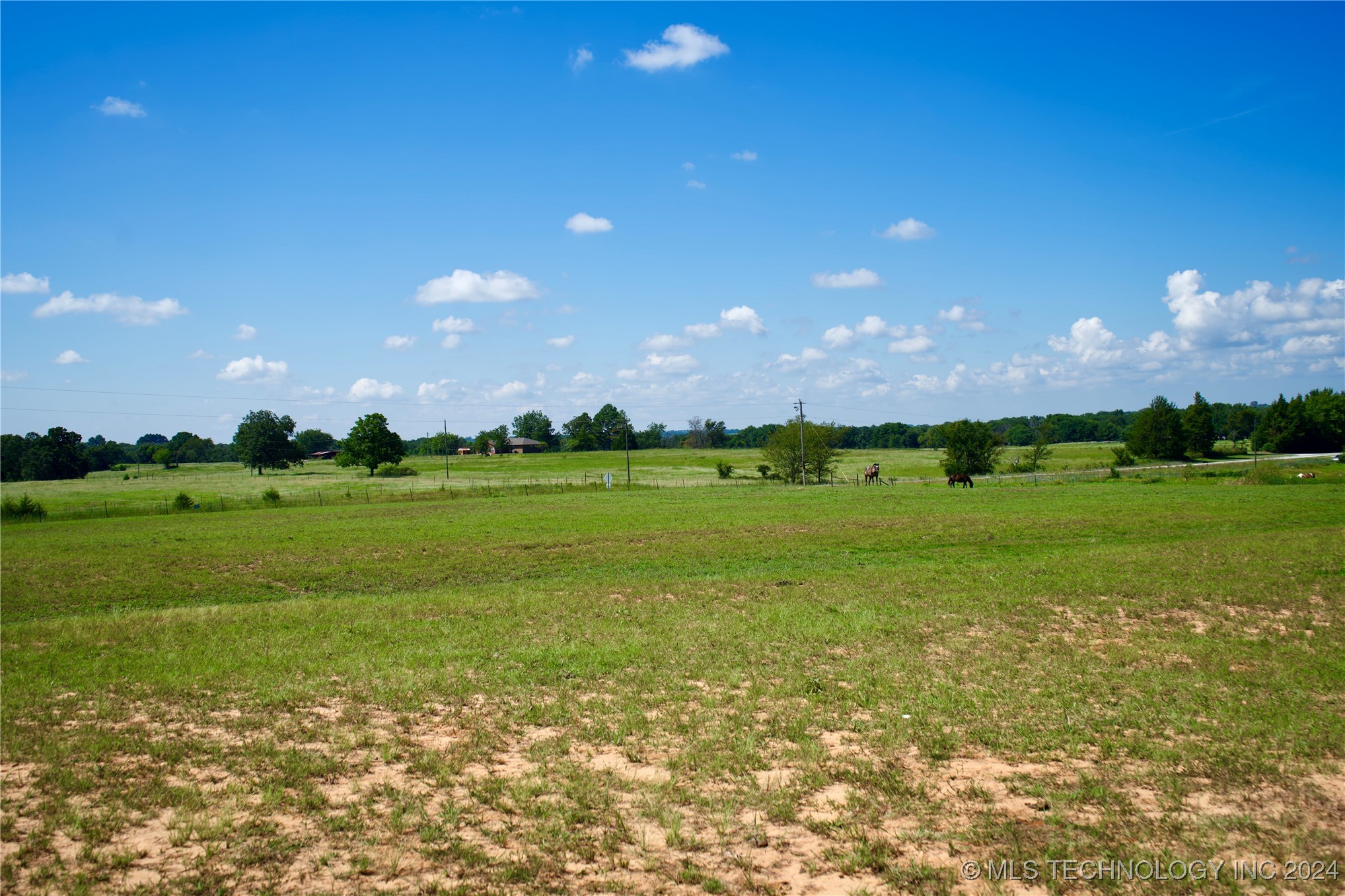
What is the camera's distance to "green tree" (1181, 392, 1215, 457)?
100000 millimetres

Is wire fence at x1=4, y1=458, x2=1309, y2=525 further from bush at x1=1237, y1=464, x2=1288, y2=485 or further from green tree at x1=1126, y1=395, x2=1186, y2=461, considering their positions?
green tree at x1=1126, y1=395, x2=1186, y2=461

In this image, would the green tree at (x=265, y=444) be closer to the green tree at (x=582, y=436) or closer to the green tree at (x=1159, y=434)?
the green tree at (x=582, y=436)

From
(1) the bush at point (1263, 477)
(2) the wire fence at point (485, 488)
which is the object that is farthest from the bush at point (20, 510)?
(1) the bush at point (1263, 477)

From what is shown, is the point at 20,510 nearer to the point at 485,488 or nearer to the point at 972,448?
the point at 485,488

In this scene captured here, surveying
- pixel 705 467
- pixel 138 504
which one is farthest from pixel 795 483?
pixel 138 504

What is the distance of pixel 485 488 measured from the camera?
211 ft

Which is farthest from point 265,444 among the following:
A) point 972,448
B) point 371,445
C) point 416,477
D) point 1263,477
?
point 1263,477

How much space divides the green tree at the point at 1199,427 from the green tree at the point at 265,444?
12904cm

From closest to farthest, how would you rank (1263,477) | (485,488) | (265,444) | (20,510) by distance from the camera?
(20,510)
(1263,477)
(485,488)
(265,444)

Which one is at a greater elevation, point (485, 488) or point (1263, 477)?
point (485, 488)

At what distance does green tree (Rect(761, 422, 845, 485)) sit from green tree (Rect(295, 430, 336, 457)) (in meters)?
117

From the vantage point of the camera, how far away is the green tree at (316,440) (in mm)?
159125

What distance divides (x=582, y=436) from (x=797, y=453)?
93.2 meters

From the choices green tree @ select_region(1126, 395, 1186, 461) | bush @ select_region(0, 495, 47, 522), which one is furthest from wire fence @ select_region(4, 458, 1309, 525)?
green tree @ select_region(1126, 395, 1186, 461)
